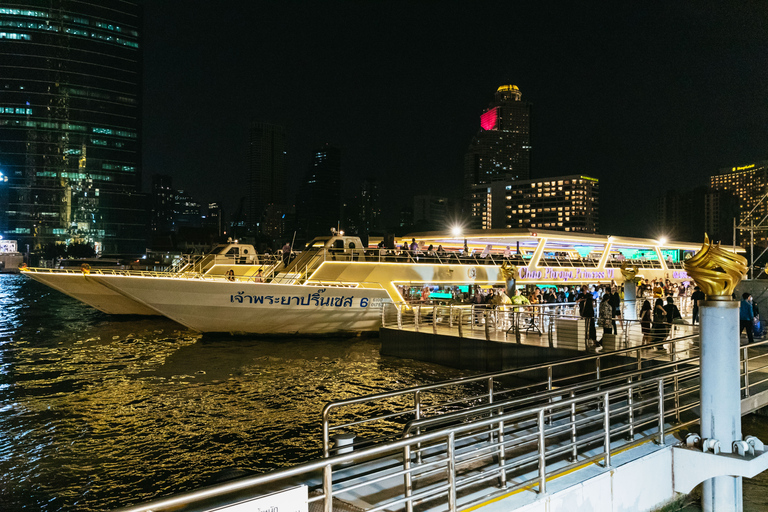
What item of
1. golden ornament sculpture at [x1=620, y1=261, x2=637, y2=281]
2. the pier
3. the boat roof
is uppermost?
the boat roof

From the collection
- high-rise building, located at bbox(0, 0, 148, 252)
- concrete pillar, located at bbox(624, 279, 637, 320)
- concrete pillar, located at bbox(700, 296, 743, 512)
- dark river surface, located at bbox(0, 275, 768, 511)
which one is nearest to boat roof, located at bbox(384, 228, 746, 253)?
concrete pillar, located at bbox(624, 279, 637, 320)

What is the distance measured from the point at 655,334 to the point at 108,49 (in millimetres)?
156476

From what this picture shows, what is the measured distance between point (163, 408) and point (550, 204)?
17489 centimetres

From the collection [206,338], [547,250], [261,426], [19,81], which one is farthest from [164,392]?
[19,81]

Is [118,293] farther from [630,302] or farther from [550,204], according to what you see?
[550,204]

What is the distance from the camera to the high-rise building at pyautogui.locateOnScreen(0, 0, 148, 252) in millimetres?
129500

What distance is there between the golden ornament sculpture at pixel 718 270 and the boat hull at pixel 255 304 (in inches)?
→ 764

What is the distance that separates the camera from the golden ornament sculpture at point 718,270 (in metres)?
6.23

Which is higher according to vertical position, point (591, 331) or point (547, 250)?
point (547, 250)

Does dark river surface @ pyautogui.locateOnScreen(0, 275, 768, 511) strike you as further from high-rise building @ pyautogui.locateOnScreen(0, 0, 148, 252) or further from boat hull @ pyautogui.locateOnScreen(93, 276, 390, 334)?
high-rise building @ pyautogui.locateOnScreen(0, 0, 148, 252)

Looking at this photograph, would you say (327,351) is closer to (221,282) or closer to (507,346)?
(221,282)

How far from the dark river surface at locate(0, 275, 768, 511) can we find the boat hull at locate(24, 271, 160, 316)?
16.6 ft

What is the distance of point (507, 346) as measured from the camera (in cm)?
1694

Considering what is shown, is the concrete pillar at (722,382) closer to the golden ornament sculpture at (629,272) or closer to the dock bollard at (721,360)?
the dock bollard at (721,360)
